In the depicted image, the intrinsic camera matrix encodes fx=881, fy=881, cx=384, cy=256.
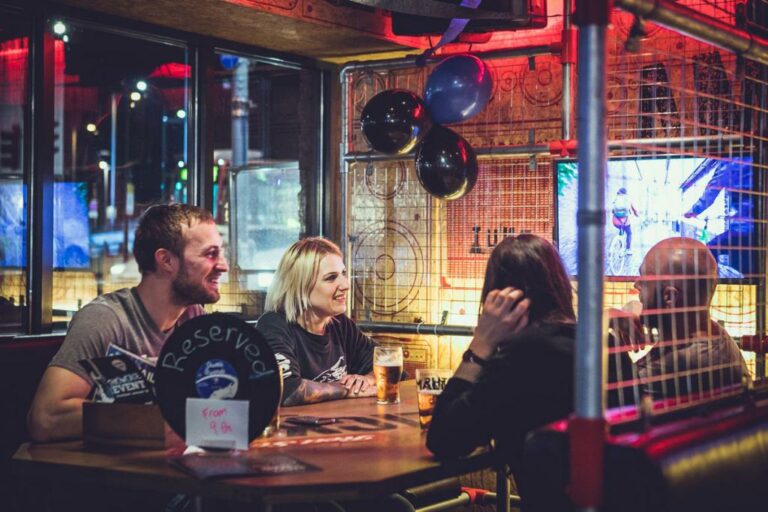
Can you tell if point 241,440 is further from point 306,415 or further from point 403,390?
point 403,390

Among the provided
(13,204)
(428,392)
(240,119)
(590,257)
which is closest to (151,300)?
(428,392)

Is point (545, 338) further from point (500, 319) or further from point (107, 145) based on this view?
point (107, 145)

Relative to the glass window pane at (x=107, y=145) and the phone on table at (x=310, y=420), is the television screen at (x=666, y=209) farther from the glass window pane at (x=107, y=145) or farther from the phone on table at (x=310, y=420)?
the glass window pane at (x=107, y=145)

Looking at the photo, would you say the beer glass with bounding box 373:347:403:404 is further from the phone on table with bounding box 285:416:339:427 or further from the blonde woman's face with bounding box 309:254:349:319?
the blonde woman's face with bounding box 309:254:349:319

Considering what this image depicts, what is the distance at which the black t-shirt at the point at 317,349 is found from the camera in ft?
11.8

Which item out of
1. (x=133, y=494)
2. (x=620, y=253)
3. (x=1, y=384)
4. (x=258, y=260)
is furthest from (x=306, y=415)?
(x=258, y=260)

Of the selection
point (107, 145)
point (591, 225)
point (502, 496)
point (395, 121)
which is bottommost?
point (502, 496)

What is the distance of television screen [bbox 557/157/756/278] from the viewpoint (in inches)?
161

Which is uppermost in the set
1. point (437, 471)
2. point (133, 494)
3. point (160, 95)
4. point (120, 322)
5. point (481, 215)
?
point (160, 95)

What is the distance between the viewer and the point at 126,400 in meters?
2.49

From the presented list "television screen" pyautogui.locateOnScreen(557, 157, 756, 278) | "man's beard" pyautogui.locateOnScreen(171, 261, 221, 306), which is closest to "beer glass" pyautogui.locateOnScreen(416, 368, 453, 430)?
"man's beard" pyautogui.locateOnScreen(171, 261, 221, 306)

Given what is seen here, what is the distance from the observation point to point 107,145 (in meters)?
13.1

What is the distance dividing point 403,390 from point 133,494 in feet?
4.04

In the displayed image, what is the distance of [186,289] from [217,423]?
932 mm
